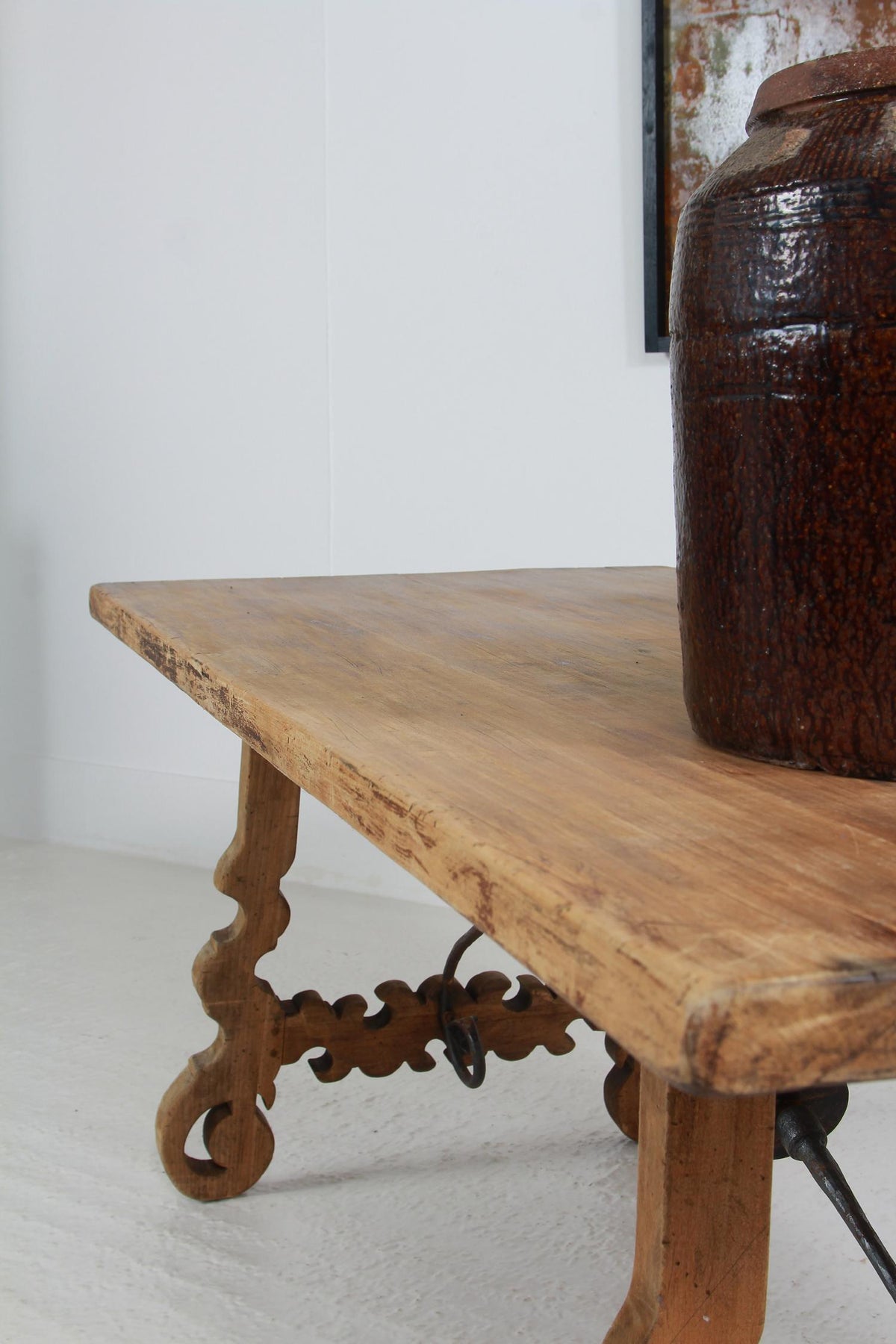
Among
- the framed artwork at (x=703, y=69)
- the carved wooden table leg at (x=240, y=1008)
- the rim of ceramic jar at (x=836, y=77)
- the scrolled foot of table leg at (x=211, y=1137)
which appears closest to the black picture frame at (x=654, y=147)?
the framed artwork at (x=703, y=69)

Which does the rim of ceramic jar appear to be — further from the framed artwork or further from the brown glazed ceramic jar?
the framed artwork

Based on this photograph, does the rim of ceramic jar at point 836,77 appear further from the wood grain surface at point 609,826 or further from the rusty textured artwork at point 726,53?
the rusty textured artwork at point 726,53

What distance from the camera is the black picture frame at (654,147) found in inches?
93.3

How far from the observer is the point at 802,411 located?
573 millimetres

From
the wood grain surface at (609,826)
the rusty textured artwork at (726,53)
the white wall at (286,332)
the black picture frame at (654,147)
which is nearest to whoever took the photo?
the wood grain surface at (609,826)

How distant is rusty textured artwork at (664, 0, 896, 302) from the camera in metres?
2.21

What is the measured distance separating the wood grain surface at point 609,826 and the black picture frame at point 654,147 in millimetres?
1533

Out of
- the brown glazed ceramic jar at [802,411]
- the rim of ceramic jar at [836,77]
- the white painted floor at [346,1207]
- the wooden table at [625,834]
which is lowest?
the white painted floor at [346,1207]

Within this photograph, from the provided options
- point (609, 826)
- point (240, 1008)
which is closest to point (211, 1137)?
point (240, 1008)

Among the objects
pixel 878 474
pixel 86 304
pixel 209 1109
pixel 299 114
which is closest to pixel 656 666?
pixel 878 474

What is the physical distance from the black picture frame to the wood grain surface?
5.03 feet

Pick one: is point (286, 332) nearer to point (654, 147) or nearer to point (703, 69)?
point (654, 147)

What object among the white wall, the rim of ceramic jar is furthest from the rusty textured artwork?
the rim of ceramic jar

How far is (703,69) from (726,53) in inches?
1.7
